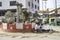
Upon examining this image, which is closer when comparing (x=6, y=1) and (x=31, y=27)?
(x=31, y=27)

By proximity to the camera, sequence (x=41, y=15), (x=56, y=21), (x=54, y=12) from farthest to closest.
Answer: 1. (x=41, y=15)
2. (x=54, y=12)
3. (x=56, y=21)

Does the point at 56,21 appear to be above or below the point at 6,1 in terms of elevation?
below

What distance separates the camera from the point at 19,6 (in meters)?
25.7

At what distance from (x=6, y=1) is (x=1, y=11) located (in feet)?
12.4

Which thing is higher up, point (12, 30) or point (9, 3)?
point (9, 3)

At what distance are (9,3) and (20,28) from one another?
3381 cm

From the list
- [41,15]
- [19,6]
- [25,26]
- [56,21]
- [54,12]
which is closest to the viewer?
[25,26]

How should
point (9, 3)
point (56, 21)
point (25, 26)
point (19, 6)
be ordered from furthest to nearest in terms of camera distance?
point (9, 3)
point (56, 21)
point (19, 6)
point (25, 26)

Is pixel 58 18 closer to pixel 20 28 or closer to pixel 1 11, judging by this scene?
pixel 1 11

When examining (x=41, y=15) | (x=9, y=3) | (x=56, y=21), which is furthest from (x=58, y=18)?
(x=41, y=15)

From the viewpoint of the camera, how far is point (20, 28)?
876 inches

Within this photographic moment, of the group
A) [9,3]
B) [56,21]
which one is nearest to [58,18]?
[56,21]

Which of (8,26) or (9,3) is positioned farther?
(9,3)

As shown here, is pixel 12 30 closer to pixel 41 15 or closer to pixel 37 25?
pixel 37 25
